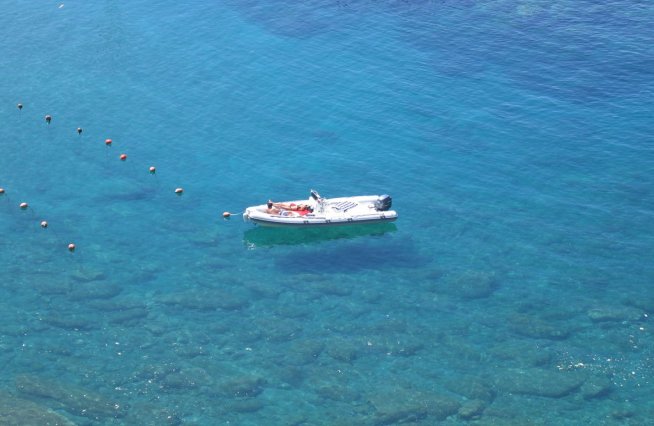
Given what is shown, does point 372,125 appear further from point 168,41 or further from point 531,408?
point 531,408

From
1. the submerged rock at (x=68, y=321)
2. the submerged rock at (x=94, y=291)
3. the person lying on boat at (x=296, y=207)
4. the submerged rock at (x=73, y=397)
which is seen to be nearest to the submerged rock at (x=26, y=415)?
the submerged rock at (x=73, y=397)

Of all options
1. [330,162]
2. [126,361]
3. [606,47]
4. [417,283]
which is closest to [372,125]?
[330,162]

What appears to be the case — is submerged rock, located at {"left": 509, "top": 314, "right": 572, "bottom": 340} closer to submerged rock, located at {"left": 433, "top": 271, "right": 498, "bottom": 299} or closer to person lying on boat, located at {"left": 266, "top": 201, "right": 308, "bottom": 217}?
submerged rock, located at {"left": 433, "top": 271, "right": 498, "bottom": 299}

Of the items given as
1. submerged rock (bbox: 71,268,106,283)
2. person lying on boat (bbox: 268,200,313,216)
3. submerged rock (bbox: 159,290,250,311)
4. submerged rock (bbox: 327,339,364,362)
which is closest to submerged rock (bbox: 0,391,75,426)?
submerged rock (bbox: 159,290,250,311)

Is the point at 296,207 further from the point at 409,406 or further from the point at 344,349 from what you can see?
the point at 409,406

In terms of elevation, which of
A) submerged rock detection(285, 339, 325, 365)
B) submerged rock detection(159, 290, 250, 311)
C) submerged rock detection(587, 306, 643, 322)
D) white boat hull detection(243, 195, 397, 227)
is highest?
white boat hull detection(243, 195, 397, 227)

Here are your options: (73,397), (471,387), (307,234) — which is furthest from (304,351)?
(73,397)
